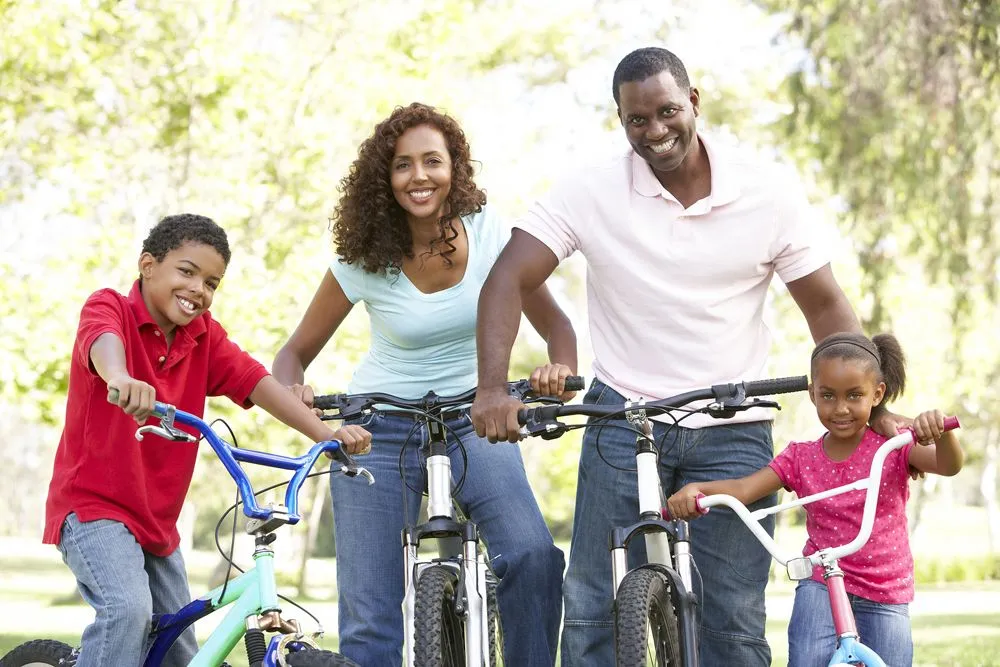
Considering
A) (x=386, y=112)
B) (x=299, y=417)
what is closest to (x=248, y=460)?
(x=299, y=417)

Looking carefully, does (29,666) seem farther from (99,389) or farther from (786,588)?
(786,588)

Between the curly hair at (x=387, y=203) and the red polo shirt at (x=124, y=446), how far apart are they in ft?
1.87

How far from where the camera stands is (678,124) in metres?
4.10

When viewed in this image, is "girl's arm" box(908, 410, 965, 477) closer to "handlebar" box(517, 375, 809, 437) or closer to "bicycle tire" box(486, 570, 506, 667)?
"handlebar" box(517, 375, 809, 437)

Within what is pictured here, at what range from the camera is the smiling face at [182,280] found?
13.6ft

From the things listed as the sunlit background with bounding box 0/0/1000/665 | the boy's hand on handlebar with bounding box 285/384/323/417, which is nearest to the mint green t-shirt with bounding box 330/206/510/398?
the boy's hand on handlebar with bounding box 285/384/323/417

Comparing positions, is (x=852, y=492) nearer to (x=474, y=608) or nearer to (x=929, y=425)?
(x=929, y=425)

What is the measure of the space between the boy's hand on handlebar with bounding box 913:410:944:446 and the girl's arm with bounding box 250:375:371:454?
5.17 feet

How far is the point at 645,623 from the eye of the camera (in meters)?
3.46

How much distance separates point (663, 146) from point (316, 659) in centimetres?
185

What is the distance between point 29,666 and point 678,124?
9.17 ft

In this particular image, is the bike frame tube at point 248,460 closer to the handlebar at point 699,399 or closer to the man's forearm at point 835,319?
the handlebar at point 699,399

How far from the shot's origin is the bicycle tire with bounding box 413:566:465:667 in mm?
3699

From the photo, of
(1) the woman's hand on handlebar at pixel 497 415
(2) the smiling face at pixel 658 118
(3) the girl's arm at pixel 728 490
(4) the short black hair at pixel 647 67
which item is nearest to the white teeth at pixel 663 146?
(2) the smiling face at pixel 658 118
